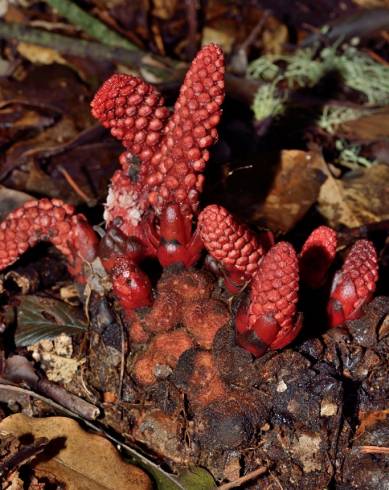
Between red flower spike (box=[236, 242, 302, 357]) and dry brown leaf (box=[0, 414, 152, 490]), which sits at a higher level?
red flower spike (box=[236, 242, 302, 357])

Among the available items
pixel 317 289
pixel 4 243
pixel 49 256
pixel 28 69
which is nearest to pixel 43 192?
pixel 49 256

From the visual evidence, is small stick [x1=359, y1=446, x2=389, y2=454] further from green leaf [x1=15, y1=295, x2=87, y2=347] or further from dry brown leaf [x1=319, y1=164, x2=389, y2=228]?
dry brown leaf [x1=319, y1=164, x2=389, y2=228]

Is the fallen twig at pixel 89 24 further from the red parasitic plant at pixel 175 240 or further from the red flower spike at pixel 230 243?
the red flower spike at pixel 230 243

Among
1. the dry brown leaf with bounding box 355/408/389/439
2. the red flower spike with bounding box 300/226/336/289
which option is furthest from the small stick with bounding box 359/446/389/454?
the red flower spike with bounding box 300/226/336/289

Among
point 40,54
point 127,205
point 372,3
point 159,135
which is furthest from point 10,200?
point 372,3

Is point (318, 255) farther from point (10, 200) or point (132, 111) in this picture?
point (10, 200)
